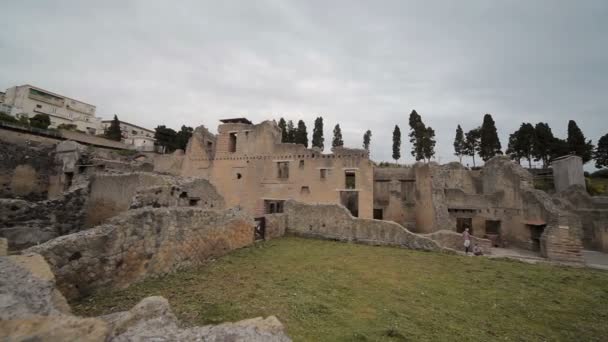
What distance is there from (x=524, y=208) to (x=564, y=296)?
10.8 metres

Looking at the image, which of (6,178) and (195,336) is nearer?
(195,336)

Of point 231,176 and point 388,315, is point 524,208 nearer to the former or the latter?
point 388,315

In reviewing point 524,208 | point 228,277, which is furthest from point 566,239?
point 228,277

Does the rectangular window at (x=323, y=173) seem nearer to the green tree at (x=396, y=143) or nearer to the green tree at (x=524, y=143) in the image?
the green tree at (x=396, y=143)

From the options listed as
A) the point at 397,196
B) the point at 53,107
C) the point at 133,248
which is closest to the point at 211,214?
the point at 133,248

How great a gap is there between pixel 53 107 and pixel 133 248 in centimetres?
6503

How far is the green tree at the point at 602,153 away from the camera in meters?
36.8

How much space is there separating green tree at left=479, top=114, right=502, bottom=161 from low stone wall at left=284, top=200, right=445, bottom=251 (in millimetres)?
35307

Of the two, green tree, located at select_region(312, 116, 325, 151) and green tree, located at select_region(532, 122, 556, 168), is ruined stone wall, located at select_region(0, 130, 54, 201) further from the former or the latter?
green tree, located at select_region(532, 122, 556, 168)

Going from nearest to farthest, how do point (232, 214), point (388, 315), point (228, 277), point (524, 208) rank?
point (388, 315), point (228, 277), point (232, 214), point (524, 208)

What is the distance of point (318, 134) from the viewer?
149ft

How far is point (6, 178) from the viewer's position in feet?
54.1

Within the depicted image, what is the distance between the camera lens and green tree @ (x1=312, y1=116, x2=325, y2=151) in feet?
→ 148

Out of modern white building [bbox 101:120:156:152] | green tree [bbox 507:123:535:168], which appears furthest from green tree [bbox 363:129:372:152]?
modern white building [bbox 101:120:156:152]
